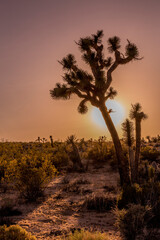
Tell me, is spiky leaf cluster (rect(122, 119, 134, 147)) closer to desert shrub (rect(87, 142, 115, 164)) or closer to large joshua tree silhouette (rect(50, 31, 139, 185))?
large joshua tree silhouette (rect(50, 31, 139, 185))

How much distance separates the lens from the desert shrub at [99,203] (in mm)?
6381

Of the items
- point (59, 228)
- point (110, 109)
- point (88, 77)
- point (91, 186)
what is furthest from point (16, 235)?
point (88, 77)

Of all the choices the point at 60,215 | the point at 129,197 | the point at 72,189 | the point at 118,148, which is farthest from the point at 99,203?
the point at 118,148

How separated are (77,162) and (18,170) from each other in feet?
23.4

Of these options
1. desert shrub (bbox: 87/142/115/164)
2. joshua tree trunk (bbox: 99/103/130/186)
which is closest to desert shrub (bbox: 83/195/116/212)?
joshua tree trunk (bbox: 99/103/130/186)

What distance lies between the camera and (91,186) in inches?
381

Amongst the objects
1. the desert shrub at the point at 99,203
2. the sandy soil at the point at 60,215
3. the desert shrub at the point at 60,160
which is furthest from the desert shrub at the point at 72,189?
the desert shrub at the point at 60,160

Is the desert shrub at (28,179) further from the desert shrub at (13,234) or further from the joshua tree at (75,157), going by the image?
the joshua tree at (75,157)

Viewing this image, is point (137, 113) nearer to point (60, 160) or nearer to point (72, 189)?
point (72, 189)

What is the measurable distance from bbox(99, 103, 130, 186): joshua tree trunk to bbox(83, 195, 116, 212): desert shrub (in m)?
2.57

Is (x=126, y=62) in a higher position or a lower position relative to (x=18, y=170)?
higher

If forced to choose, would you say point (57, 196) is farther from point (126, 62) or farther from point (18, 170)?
point (126, 62)

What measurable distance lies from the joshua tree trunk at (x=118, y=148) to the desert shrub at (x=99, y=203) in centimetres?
257

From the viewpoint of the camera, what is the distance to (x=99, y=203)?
6.41 metres
